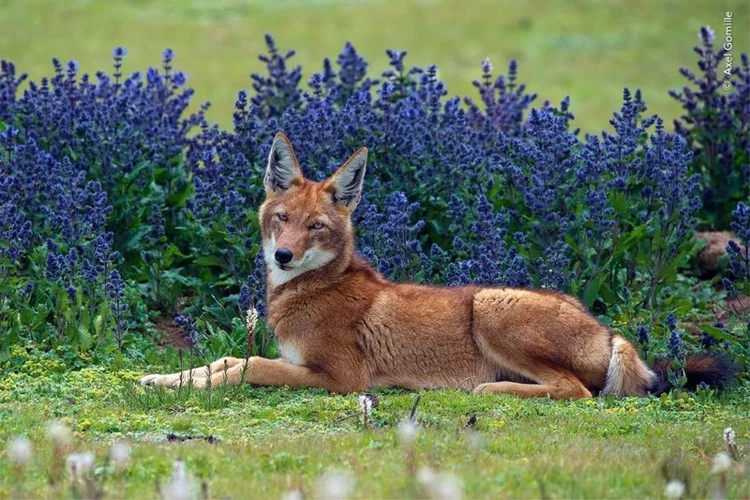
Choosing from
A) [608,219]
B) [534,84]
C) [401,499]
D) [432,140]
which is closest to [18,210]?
[432,140]

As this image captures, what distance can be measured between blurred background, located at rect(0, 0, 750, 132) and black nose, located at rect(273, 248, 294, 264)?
660 inches

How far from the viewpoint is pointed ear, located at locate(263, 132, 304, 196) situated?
9.65m

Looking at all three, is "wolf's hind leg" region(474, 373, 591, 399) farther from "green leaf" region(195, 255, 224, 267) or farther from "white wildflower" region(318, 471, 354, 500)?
"white wildflower" region(318, 471, 354, 500)

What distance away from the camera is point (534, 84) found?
2809cm

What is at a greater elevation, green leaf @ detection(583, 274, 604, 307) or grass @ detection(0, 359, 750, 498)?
green leaf @ detection(583, 274, 604, 307)

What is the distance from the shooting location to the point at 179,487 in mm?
4980

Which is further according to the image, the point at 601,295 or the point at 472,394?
the point at 601,295

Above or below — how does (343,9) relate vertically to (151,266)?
above

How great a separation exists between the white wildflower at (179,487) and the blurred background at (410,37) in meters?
20.2

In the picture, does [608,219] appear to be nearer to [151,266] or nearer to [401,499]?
[151,266]

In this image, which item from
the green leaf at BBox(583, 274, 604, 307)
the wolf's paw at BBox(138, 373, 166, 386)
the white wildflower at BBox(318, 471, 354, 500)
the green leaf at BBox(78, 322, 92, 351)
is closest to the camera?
the white wildflower at BBox(318, 471, 354, 500)

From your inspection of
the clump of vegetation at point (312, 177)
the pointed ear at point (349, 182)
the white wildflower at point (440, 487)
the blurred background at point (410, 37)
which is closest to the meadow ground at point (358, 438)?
the white wildflower at point (440, 487)

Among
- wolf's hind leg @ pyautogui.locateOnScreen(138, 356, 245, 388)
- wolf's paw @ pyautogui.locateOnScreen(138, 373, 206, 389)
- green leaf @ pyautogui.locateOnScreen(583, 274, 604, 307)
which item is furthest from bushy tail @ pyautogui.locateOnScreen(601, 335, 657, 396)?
wolf's paw @ pyautogui.locateOnScreen(138, 373, 206, 389)

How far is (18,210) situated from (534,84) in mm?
18795
